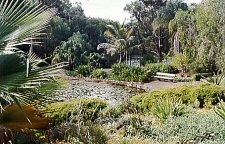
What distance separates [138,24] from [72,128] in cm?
2837

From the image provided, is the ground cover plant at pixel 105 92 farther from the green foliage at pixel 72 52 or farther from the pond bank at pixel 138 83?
the pond bank at pixel 138 83

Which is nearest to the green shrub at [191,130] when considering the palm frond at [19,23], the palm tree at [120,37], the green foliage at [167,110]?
the green foliage at [167,110]

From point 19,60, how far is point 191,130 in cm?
381

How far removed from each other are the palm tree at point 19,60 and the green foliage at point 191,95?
5500 millimetres

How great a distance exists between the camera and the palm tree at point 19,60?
374 cm

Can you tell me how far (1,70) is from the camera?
3730mm

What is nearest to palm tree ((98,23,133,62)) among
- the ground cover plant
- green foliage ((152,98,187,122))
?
the ground cover plant

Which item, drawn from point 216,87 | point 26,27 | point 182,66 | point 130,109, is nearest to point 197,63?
point 182,66

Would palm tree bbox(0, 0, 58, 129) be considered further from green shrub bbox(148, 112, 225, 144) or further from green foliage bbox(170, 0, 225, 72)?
green foliage bbox(170, 0, 225, 72)

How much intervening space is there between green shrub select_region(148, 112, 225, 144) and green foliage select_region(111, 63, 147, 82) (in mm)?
13048

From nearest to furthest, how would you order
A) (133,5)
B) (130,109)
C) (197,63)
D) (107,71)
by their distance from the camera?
(130,109) < (197,63) < (107,71) < (133,5)

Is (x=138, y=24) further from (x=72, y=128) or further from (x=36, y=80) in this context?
(x=36, y=80)

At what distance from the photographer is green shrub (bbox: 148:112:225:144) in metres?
6.01

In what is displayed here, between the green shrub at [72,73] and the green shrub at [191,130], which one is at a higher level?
the green shrub at [72,73]
